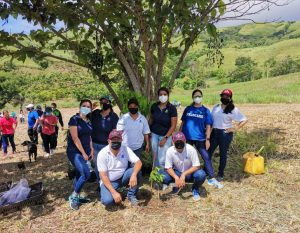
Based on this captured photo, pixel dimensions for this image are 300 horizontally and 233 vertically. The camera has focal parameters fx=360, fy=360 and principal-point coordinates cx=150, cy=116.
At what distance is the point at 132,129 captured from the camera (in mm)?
5824

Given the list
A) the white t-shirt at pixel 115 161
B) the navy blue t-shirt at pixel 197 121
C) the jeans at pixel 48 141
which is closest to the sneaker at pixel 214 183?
the navy blue t-shirt at pixel 197 121

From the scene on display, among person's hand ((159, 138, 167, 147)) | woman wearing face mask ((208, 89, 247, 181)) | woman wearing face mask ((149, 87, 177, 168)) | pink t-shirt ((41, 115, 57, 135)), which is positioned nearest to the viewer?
woman wearing face mask ((149, 87, 177, 168))

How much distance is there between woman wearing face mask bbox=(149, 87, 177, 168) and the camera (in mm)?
6004

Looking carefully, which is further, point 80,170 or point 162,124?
point 162,124

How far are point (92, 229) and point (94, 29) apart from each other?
400 cm

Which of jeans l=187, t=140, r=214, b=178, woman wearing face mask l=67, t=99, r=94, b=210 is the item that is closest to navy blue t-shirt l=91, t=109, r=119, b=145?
woman wearing face mask l=67, t=99, r=94, b=210

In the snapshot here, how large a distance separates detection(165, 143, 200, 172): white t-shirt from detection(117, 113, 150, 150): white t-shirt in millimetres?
589

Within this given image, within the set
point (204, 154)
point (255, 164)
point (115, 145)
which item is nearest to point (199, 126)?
point (204, 154)

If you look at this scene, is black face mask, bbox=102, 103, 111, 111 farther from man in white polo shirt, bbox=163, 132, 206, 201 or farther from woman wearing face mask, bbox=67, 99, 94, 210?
man in white polo shirt, bbox=163, 132, 206, 201

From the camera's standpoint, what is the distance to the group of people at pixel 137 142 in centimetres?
539

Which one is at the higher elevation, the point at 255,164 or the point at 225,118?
the point at 225,118

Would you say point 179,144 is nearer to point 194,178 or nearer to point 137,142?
point 194,178

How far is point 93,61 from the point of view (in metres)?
7.36

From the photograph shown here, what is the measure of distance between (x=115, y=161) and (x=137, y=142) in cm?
66
